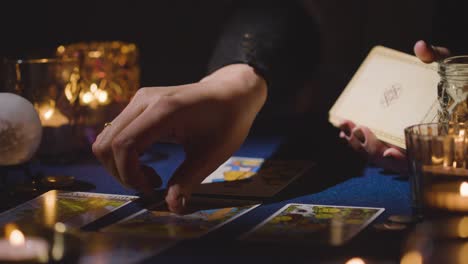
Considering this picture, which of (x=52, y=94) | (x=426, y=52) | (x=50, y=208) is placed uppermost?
(x=426, y=52)

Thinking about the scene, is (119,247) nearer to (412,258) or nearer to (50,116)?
(412,258)

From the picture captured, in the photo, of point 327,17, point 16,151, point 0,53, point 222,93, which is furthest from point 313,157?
point 327,17

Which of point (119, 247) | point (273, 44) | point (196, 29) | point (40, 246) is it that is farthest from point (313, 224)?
point (196, 29)

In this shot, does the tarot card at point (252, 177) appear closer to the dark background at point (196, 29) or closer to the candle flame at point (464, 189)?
the candle flame at point (464, 189)

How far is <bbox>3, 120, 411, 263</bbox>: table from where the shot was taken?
80cm

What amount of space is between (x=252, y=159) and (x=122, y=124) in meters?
0.37

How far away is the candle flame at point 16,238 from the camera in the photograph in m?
0.75

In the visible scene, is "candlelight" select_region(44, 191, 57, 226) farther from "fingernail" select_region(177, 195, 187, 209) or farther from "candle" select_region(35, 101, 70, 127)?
"candle" select_region(35, 101, 70, 127)

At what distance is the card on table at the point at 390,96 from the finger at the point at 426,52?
18mm

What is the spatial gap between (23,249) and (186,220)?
0.28 meters

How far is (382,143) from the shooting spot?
124 centimetres

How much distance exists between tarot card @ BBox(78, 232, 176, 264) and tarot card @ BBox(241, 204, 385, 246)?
117 mm

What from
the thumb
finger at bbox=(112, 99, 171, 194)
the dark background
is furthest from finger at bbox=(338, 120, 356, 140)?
the dark background

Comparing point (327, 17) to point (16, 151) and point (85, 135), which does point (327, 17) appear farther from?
point (16, 151)
